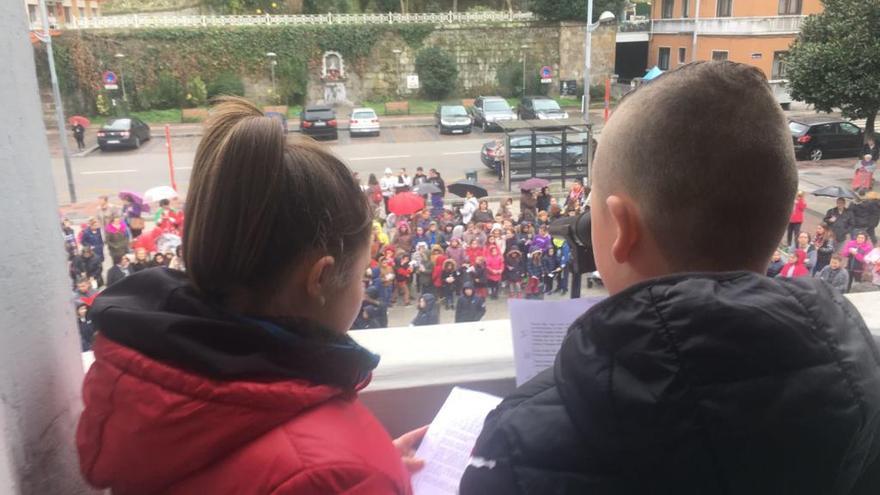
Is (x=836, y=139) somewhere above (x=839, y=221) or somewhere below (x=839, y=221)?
above

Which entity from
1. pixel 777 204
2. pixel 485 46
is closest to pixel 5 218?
pixel 777 204

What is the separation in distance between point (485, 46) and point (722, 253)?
11313 mm

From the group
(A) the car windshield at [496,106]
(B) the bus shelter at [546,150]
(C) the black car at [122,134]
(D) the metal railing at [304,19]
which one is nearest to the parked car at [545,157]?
(B) the bus shelter at [546,150]

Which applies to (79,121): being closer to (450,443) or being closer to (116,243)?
(116,243)

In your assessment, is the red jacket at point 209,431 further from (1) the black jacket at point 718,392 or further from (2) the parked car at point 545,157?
(2) the parked car at point 545,157

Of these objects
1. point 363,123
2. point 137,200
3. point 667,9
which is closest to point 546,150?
point 667,9

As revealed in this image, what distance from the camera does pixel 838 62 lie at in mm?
2354

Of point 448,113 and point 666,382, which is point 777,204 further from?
point 448,113

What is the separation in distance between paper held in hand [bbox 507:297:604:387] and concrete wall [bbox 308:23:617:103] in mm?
9978

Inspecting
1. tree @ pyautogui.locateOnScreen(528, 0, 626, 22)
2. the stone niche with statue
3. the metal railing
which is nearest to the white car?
the stone niche with statue

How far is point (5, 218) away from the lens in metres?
0.48

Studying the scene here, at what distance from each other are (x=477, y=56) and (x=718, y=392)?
11598mm

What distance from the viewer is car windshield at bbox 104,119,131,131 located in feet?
24.1

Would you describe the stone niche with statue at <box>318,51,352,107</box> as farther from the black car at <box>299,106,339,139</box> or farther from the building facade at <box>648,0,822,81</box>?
the building facade at <box>648,0,822,81</box>
